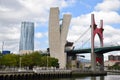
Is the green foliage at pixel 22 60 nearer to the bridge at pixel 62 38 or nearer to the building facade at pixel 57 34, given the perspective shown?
the bridge at pixel 62 38

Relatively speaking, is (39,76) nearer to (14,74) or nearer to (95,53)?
(14,74)

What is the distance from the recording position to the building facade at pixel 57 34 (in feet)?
429

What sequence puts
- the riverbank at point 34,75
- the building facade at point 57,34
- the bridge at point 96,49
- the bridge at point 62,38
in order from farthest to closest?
the building facade at point 57,34, the bridge at point 62,38, the bridge at point 96,49, the riverbank at point 34,75

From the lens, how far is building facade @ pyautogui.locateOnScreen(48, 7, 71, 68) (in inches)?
5153

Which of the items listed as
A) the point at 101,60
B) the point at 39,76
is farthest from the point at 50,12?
the point at 39,76

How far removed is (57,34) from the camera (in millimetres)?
132375

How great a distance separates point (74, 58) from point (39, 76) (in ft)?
252

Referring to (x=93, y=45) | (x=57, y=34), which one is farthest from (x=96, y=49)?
(x=57, y=34)

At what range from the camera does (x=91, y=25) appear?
124125 millimetres

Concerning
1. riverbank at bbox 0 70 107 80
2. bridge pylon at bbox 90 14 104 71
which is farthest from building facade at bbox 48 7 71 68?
riverbank at bbox 0 70 107 80

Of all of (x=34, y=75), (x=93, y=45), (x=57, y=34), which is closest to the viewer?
(x=34, y=75)

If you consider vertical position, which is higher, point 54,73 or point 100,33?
point 100,33

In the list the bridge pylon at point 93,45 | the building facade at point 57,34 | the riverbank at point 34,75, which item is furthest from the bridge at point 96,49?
the riverbank at point 34,75

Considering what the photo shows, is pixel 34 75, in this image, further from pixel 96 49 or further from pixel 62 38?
pixel 62 38
